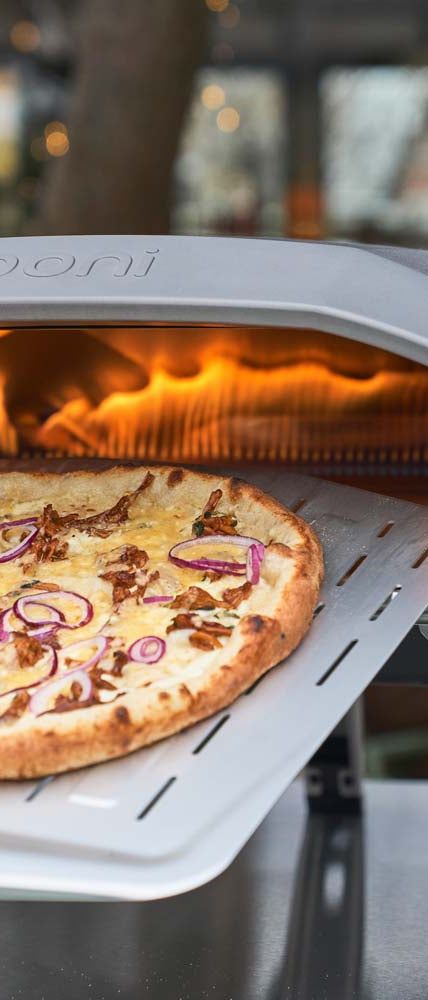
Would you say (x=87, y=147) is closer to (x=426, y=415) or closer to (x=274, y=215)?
(x=426, y=415)

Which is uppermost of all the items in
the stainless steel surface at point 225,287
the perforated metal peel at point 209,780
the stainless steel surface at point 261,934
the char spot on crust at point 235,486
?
the stainless steel surface at point 225,287

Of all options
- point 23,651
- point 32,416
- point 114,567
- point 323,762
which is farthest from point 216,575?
point 323,762

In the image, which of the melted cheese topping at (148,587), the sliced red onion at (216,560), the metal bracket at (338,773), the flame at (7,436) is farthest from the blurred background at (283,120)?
the sliced red onion at (216,560)

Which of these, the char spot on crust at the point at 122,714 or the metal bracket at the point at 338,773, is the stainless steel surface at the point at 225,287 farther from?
the metal bracket at the point at 338,773

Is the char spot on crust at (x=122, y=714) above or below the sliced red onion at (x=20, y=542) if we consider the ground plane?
below

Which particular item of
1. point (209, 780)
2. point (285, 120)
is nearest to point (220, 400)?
point (209, 780)

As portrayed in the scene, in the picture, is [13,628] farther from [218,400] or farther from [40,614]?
[218,400]
